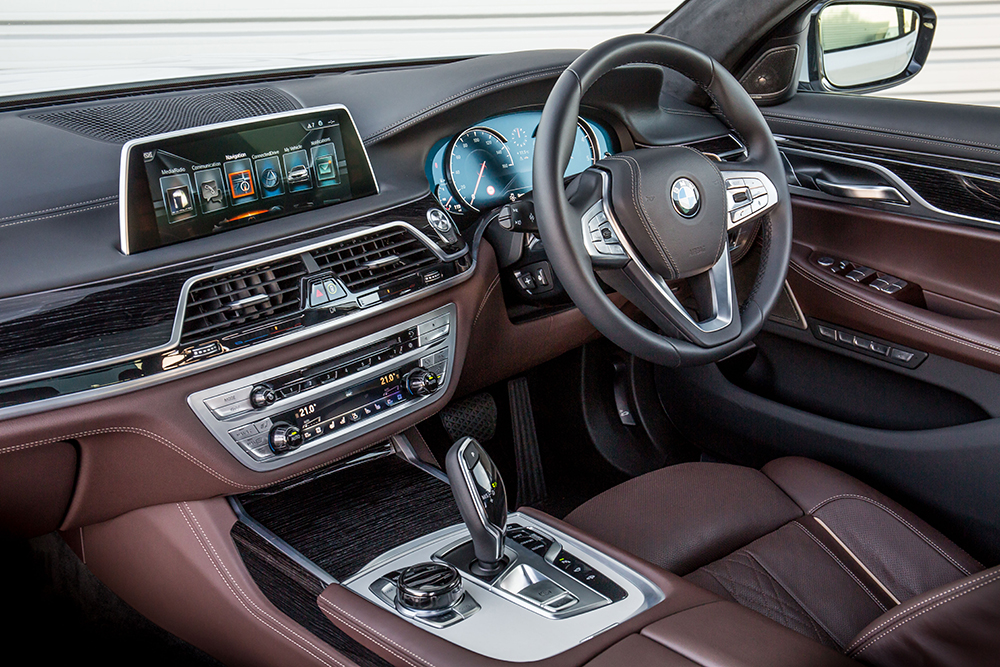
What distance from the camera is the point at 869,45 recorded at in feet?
6.74

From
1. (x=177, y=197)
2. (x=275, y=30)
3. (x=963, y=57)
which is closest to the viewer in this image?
(x=177, y=197)

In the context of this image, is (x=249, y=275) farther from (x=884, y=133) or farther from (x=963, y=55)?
(x=963, y=55)

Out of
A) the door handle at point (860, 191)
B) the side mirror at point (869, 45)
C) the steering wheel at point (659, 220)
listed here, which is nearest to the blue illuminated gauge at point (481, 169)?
the steering wheel at point (659, 220)

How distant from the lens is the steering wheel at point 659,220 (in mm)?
1234

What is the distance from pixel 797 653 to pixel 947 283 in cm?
109

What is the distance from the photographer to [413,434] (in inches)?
65.8

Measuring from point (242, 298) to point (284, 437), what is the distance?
0.24 meters

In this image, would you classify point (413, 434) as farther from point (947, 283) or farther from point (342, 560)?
point (947, 283)

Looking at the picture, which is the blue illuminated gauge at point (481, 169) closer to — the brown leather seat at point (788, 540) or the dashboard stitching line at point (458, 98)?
the dashboard stitching line at point (458, 98)

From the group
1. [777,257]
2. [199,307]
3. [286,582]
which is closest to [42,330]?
[199,307]

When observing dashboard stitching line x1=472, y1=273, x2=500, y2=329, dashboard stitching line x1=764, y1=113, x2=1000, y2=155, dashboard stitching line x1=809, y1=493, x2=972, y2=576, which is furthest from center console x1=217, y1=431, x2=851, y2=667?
dashboard stitching line x1=764, y1=113, x2=1000, y2=155

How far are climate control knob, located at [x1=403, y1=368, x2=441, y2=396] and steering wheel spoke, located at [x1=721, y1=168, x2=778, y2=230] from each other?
0.59m

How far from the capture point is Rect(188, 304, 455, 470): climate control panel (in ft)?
4.21

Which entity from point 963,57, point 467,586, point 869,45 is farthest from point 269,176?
point 963,57
